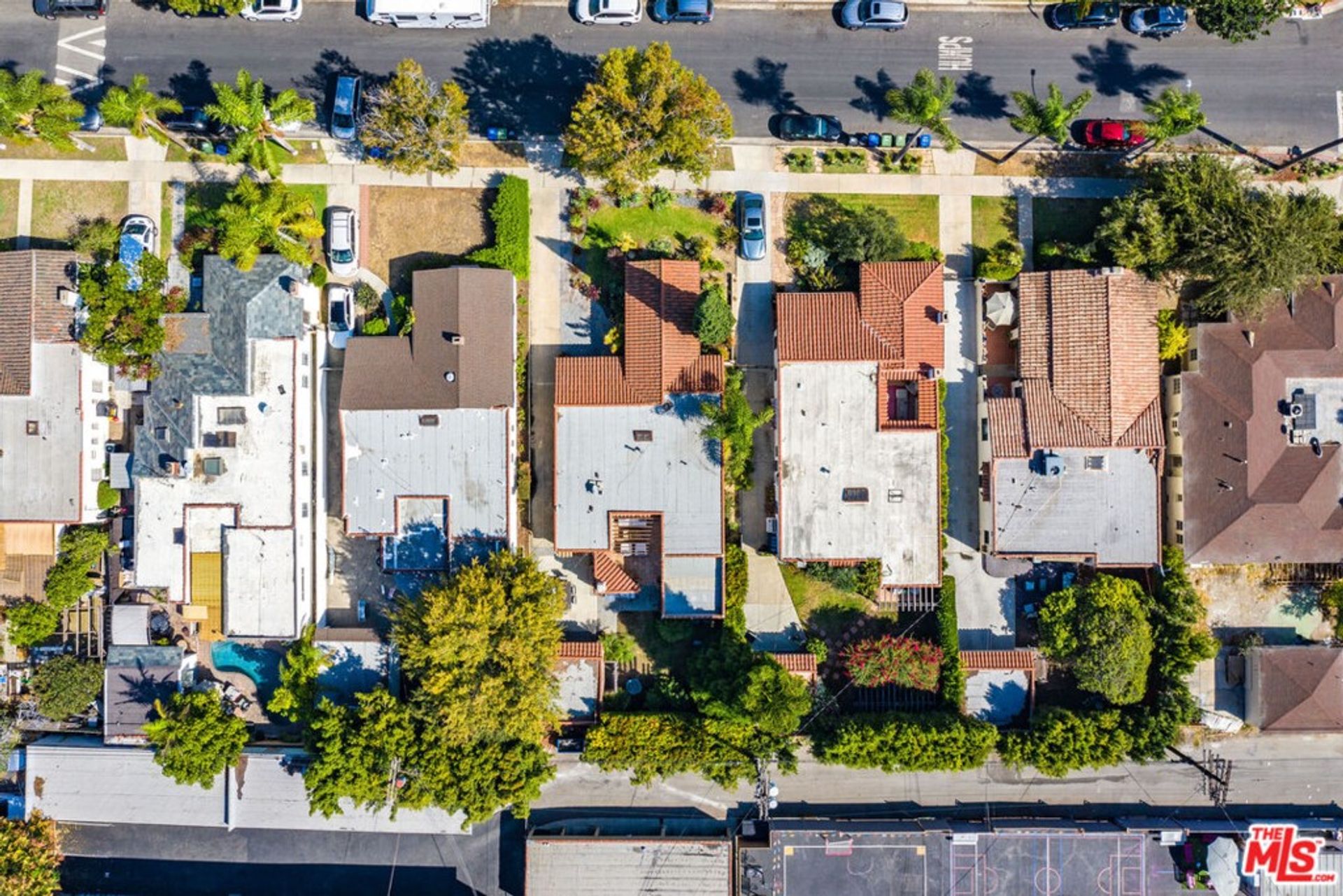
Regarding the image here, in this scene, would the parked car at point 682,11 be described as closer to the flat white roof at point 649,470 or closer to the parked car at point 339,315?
the flat white roof at point 649,470

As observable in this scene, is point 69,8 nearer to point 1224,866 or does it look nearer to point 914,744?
point 914,744

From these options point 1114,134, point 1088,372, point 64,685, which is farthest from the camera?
point 1114,134

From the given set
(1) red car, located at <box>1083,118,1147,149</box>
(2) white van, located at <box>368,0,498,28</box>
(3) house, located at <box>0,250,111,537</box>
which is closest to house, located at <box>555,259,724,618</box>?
(2) white van, located at <box>368,0,498,28</box>

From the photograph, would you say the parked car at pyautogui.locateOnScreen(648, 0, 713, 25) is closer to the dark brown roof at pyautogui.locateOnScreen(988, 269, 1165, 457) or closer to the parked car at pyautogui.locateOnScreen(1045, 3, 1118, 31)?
the parked car at pyautogui.locateOnScreen(1045, 3, 1118, 31)

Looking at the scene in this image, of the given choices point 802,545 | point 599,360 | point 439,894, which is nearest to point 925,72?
point 599,360

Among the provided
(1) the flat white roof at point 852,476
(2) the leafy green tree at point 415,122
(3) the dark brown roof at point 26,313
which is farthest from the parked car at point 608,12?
(3) the dark brown roof at point 26,313

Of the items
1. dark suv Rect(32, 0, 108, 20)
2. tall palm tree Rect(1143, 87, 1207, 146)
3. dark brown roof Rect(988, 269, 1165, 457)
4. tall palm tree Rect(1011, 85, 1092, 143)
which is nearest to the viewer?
tall palm tree Rect(1011, 85, 1092, 143)

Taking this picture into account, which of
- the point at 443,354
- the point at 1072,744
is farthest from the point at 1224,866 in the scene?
the point at 443,354
